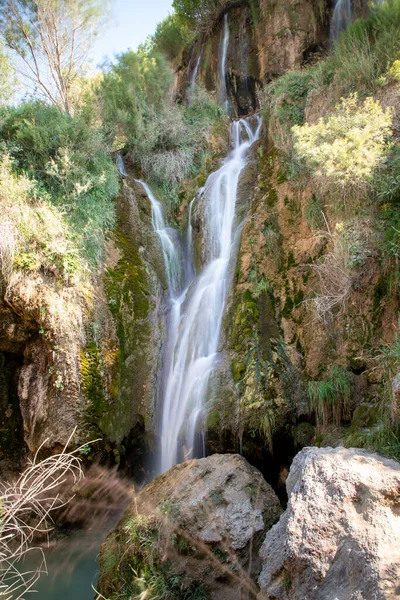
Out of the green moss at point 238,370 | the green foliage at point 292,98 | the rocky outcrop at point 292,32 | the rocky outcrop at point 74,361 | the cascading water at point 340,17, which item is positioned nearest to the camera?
the green moss at point 238,370

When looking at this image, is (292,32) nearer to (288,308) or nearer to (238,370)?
(288,308)

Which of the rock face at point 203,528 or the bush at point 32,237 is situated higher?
the bush at point 32,237

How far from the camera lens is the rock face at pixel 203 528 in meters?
4.07

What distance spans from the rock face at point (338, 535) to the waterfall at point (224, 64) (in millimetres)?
13032

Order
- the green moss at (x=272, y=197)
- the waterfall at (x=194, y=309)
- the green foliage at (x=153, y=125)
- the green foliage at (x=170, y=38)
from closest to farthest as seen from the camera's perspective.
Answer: the waterfall at (x=194, y=309) < the green moss at (x=272, y=197) < the green foliage at (x=153, y=125) < the green foliage at (x=170, y=38)

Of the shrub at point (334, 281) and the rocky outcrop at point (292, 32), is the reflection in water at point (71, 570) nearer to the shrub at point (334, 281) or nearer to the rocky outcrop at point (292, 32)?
the shrub at point (334, 281)

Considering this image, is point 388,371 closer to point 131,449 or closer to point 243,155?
point 131,449

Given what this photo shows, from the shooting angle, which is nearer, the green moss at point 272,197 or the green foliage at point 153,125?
the green moss at point 272,197

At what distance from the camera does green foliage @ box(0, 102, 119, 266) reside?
7.78 m

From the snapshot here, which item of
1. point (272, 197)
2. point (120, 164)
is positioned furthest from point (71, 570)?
point (120, 164)

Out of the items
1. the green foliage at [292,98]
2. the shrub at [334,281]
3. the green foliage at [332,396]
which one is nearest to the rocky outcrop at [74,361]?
the green foliage at [332,396]

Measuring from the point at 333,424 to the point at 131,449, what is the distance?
3.58 meters

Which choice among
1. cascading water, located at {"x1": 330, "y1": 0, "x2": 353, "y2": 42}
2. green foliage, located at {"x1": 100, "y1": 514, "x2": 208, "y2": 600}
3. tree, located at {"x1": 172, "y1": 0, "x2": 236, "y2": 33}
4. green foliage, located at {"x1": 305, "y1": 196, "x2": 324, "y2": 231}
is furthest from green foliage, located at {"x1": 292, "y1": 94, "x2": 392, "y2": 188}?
tree, located at {"x1": 172, "y1": 0, "x2": 236, "y2": 33}

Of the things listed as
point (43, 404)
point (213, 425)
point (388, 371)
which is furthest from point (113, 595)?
point (388, 371)
